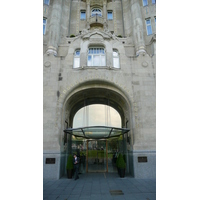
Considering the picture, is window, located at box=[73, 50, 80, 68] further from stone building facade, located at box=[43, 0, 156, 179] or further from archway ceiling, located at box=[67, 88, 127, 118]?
archway ceiling, located at box=[67, 88, 127, 118]

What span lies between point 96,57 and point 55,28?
711 cm

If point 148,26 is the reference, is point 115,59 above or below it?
below

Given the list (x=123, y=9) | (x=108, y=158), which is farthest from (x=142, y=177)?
(x=123, y=9)

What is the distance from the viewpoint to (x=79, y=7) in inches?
916

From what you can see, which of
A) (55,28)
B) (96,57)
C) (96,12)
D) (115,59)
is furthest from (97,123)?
(96,12)

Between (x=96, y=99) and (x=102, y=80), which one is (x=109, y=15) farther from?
(x=96, y=99)

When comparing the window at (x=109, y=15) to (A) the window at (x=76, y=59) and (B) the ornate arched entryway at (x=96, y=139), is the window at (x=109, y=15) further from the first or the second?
(B) the ornate arched entryway at (x=96, y=139)

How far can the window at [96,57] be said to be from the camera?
53.5 feet

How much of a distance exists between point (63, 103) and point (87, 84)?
3.25 m

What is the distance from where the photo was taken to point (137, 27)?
18.6 meters

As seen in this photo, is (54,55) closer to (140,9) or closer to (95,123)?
(95,123)

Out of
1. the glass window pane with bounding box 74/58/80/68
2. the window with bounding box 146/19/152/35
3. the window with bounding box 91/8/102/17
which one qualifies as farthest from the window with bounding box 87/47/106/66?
the window with bounding box 91/8/102/17

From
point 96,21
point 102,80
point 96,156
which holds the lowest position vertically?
point 96,156

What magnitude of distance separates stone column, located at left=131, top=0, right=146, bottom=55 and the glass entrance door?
11.8 metres
